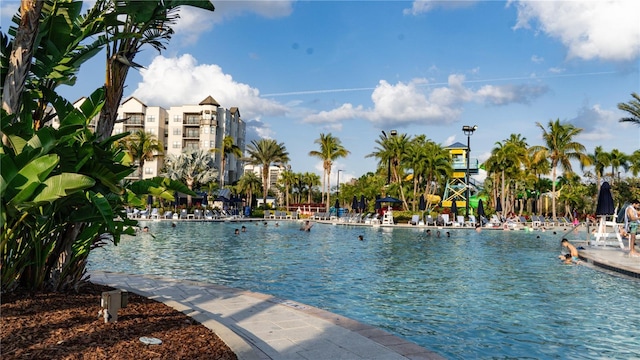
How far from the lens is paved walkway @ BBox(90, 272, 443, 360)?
5.67 metres

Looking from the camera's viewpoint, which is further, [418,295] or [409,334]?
[418,295]

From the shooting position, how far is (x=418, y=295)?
10.9 m

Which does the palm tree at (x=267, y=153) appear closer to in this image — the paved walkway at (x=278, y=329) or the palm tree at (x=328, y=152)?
the palm tree at (x=328, y=152)

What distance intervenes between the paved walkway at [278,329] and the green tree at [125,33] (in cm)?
332

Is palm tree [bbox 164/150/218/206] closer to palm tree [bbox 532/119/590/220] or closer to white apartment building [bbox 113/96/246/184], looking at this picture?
white apartment building [bbox 113/96/246/184]

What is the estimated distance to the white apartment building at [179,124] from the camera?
253ft

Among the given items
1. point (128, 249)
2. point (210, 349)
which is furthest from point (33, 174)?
point (128, 249)

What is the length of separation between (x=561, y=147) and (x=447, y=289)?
51548mm

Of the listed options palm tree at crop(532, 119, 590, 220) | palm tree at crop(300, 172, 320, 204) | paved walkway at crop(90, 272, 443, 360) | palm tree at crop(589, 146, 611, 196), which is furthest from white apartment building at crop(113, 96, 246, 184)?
paved walkway at crop(90, 272, 443, 360)

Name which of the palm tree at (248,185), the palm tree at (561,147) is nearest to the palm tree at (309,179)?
the palm tree at (248,185)

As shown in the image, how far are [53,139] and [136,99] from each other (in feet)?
257

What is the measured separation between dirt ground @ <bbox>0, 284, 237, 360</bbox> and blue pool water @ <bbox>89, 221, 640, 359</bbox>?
11.5 ft

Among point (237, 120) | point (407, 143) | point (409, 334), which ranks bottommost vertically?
point (409, 334)

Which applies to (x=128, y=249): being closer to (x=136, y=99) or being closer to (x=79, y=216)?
(x=79, y=216)
